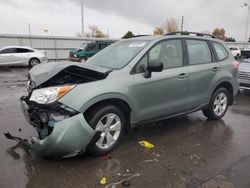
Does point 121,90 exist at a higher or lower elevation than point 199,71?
lower

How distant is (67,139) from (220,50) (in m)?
3.89

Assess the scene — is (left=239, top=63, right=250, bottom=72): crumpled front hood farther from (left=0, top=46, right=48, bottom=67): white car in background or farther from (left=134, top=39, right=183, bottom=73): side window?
(left=0, top=46, right=48, bottom=67): white car in background

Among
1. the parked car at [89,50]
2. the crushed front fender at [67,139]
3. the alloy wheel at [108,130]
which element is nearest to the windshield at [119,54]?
the alloy wheel at [108,130]

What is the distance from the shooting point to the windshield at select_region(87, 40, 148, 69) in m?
3.90

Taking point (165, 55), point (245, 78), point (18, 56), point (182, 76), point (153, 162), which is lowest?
point (153, 162)

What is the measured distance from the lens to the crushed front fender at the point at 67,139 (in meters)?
2.96

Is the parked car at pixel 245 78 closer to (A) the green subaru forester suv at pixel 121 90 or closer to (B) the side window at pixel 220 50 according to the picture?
(A) the green subaru forester suv at pixel 121 90

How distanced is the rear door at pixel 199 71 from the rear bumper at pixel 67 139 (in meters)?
2.28

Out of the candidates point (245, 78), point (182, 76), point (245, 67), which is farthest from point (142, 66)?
point (245, 67)

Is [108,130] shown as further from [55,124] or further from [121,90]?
[55,124]

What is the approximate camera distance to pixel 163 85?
399 cm

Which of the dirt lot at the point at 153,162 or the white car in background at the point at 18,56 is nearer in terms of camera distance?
the dirt lot at the point at 153,162

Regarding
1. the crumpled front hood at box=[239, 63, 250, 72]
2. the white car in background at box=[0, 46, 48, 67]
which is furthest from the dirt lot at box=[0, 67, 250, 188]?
the white car in background at box=[0, 46, 48, 67]

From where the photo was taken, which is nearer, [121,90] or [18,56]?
[121,90]
